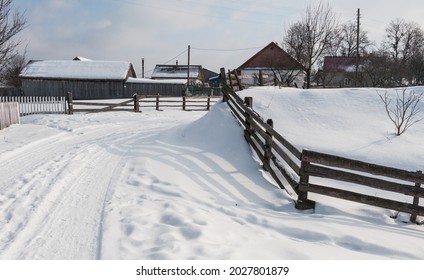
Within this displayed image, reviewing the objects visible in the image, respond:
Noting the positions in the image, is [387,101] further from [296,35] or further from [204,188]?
[296,35]

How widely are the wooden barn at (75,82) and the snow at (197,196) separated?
27.3m

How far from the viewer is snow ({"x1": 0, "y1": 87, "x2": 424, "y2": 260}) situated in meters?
3.78

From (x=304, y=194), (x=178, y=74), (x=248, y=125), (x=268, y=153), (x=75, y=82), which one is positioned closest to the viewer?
(x=304, y=194)

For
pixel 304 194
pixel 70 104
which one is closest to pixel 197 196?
pixel 304 194

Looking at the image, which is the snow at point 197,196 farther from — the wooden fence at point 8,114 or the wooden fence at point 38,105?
the wooden fence at point 38,105

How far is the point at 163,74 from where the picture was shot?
57.0 meters

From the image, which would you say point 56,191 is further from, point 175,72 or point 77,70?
point 175,72

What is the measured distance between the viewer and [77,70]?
1464 inches

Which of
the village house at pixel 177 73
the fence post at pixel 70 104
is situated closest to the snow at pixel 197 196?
the fence post at pixel 70 104

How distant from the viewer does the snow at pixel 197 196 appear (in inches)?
149

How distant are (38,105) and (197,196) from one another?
16066mm

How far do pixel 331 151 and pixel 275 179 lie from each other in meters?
1.75

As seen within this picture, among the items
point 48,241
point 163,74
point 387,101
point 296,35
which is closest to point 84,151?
point 48,241

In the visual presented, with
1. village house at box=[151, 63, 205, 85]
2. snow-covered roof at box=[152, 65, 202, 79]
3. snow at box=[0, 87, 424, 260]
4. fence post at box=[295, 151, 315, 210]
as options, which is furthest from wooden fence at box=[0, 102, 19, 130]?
snow-covered roof at box=[152, 65, 202, 79]
